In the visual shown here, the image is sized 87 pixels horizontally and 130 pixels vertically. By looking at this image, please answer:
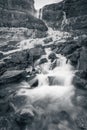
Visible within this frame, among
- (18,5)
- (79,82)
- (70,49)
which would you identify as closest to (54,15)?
(18,5)

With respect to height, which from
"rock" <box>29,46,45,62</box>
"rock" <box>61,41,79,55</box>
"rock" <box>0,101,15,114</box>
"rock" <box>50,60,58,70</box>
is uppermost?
"rock" <box>61,41,79,55</box>

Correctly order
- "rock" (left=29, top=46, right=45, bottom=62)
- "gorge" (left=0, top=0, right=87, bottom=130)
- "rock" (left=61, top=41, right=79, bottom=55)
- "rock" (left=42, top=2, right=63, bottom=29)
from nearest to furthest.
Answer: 1. "gorge" (left=0, top=0, right=87, bottom=130)
2. "rock" (left=61, top=41, right=79, bottom=55)
3. "rock" (left=29, top=46, right=45, bottom=62)
4. "rock" (left=42, top=2, right=63, bottom=29)

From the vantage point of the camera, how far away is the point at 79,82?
88.7ft

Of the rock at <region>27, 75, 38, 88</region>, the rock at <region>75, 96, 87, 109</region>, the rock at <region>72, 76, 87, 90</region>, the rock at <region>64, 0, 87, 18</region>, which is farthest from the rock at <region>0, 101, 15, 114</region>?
the rock at <region>64, 0, 87, 18</region>

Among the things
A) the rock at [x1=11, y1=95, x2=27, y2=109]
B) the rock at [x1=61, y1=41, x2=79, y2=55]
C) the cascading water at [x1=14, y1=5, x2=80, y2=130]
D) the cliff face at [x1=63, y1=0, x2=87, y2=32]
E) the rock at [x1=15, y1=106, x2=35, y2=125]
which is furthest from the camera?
the cliff face at [x1=63, y1=0, x2=87, y2=32]

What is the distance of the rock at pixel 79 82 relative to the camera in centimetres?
2658

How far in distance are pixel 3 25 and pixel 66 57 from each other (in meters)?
51.7

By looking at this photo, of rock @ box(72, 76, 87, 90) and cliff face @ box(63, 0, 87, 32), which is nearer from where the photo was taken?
rock @ box(72, 76, 87, 90)

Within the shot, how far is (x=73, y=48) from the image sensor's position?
3897cm

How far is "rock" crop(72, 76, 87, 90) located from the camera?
87.2 feet

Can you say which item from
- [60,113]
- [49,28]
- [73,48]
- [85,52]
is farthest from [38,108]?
[49,28]

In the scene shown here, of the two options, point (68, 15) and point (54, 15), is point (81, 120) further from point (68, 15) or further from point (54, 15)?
point (54, 15)

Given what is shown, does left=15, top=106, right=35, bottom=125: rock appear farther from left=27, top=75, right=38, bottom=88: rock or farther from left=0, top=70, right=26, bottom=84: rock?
left=0, top=70, right=26, bottom=84: rock

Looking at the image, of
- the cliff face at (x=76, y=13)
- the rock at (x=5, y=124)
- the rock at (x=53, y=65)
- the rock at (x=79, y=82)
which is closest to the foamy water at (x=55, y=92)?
the rock at (x=79, y=82)
